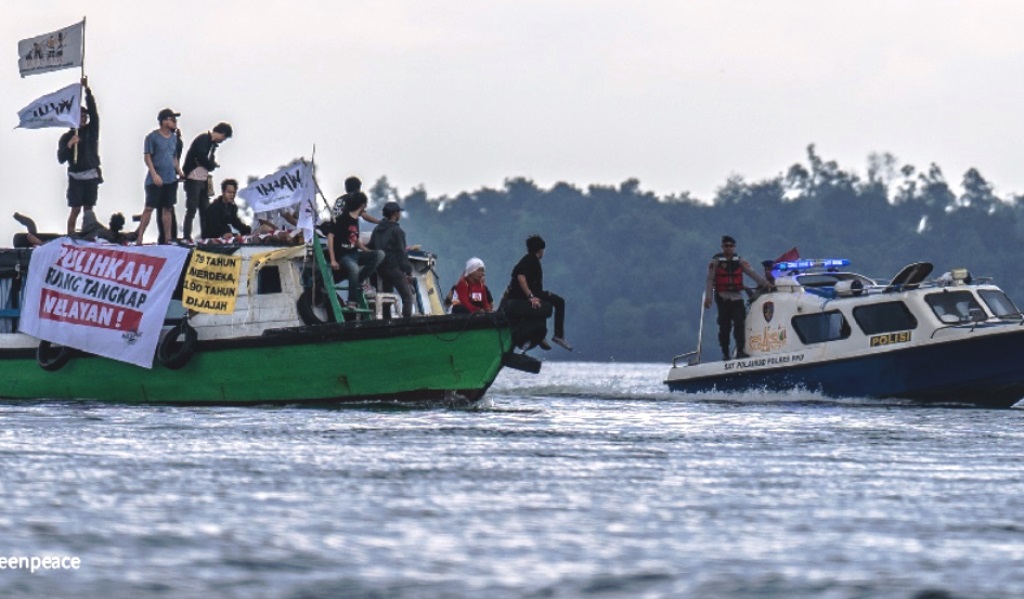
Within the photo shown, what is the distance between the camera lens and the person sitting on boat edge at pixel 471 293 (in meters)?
24.2

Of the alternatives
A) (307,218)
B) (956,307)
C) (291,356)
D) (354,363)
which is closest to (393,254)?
(307,218)

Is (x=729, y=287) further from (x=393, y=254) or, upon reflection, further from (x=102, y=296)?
(x=102, y=296)

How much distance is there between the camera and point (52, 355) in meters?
25.1

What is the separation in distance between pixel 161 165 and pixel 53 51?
2.57 metres

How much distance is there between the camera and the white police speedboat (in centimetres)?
2705

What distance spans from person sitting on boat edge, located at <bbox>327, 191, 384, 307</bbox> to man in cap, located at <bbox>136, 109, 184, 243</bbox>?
2716 mm

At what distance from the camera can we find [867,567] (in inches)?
383

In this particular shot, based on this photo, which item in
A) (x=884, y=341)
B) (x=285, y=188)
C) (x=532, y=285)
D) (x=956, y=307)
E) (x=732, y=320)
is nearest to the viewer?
(x=532, y=285)

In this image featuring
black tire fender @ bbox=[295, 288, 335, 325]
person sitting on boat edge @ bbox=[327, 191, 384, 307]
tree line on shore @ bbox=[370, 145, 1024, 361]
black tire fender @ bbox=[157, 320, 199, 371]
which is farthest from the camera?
tree line on shore @ bbox=[370, 145, 1024, 361]

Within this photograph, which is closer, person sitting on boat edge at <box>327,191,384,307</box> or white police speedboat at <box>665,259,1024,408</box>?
person sitting on boat edge at <box>327,191,384,307</box>

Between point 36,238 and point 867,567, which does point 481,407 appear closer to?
point 36,238

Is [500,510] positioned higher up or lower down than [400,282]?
lower down

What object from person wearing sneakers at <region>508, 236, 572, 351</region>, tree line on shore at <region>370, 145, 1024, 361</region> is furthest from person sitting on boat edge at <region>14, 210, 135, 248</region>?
tree line on shore at <region>370, 145, 1024, 361</region>

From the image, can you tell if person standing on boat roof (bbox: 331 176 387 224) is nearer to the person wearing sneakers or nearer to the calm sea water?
the person wearing sneakers
